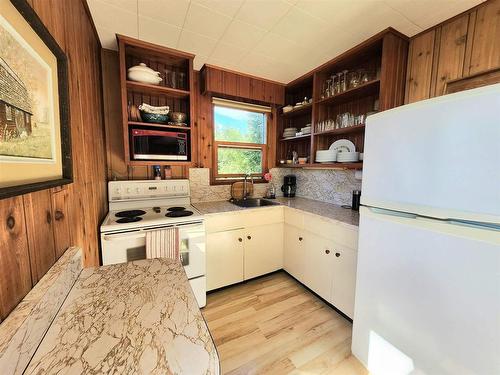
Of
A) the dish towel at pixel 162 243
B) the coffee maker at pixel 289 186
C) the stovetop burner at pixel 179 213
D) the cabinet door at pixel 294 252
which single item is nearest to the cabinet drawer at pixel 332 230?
the cabinet door at pixel 294 252

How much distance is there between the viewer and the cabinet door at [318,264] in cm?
187

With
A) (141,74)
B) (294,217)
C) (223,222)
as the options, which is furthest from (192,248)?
(141,74)

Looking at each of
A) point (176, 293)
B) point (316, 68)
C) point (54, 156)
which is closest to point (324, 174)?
point (316, 68)

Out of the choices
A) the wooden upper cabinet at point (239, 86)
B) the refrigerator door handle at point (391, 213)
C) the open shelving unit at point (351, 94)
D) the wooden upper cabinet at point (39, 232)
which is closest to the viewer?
the wooden upper cabinet at point (39, 232)

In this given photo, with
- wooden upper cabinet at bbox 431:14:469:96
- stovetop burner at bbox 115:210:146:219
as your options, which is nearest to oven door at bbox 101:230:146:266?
stovetop burner at bbox 115:210:146:219

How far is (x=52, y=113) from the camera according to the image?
A: 2.59 feet

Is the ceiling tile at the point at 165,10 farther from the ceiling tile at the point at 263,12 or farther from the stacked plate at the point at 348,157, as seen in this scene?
the stacked plate at the point at 348,157

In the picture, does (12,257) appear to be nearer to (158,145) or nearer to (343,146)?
(158,145)

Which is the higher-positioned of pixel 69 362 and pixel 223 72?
pixel 223 72

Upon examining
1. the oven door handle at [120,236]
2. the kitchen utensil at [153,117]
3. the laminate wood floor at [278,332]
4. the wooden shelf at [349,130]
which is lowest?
the laminate wood floor at [278,332]

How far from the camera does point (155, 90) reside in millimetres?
1991

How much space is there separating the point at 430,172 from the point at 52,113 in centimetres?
159

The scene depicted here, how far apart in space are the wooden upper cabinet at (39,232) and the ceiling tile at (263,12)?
62.3 inches

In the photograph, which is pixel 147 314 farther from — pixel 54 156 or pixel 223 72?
pixel 223 72
